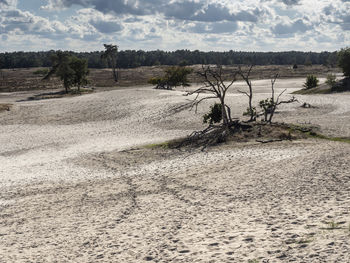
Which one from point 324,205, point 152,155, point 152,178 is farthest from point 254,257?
point 152,155

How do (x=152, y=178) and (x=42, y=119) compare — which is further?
(x=42, y=119)

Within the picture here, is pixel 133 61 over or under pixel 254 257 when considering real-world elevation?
over

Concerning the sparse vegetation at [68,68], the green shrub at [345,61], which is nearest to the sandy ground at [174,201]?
the green shrub at [345,61]

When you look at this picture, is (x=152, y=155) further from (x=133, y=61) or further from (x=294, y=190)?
(x=133, y=61)

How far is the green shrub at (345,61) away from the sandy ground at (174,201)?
27.5m

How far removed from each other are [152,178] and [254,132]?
36.6 ft

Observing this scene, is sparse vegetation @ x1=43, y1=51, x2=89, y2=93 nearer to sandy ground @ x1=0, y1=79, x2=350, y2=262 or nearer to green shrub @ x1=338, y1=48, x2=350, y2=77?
sandy ground @ x1=0, y1=79, x2=350, y2=262

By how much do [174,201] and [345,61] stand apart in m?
51.4

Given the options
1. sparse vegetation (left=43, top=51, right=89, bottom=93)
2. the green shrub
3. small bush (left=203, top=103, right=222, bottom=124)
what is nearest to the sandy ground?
small bush (left=203, top=103, right=222, bottom=124)

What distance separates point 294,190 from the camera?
1673 centimetres

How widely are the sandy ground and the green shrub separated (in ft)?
90.2

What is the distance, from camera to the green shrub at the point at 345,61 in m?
59.3

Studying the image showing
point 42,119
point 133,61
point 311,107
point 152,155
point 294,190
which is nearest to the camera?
point 294,190

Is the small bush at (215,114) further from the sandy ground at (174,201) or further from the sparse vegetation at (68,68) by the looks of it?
the sparse vegetation at (68,68)
